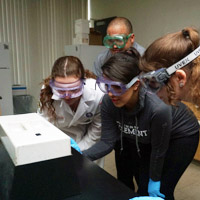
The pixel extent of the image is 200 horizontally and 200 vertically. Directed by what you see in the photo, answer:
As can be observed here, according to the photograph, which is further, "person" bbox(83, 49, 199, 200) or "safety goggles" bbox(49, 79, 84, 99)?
"safety goggles" bbox(49, 79, 84, 99)

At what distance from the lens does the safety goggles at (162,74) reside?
69 cm

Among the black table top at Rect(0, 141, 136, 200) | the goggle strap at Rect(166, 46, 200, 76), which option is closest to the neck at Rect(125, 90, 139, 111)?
the goggle strap at Rect(166, 46, 200, 76)

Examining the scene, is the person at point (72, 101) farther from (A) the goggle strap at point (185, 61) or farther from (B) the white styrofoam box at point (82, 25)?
(B) the white styrofoam box at point (82, 25)

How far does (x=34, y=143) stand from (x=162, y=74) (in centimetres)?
46

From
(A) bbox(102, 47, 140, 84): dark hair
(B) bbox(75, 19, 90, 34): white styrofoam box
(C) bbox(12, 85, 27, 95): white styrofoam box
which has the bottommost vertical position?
(C) bbox(12, 85, 27, 95): white styrofoam box

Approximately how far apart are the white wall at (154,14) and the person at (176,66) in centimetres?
196

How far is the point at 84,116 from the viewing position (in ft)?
4.50

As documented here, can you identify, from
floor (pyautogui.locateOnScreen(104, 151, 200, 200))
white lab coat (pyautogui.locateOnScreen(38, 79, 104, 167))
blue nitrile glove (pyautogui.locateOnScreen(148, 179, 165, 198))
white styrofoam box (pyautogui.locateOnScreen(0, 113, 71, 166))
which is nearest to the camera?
white styrofoam box (pyautogui.locateOnScreen(0, 113, 71, 166))

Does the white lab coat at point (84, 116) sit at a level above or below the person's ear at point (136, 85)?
below

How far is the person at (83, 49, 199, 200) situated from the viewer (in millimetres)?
968

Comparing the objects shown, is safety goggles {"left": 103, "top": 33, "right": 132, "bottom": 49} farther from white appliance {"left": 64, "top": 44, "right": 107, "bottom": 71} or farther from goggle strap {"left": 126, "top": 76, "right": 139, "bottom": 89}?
white appliance {"left": 64, "top": 44, "right": 107, "bottom": 71}

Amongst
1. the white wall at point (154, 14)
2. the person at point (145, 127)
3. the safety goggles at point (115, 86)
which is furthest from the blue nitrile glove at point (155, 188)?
the white wall at point (154, 14)

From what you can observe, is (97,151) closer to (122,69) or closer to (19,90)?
(122,69)

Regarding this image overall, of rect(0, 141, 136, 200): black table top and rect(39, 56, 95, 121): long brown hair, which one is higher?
rect(39, 56, 95, 121): long brown hair
